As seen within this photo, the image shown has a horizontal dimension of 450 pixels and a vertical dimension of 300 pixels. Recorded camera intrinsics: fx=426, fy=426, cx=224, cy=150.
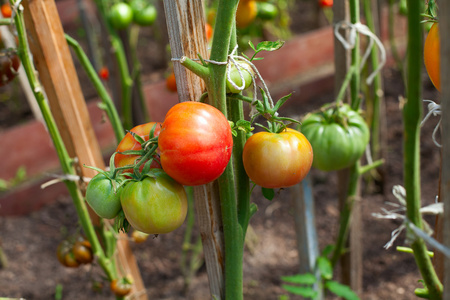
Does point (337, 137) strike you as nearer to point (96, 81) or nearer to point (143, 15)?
point (96, 81)

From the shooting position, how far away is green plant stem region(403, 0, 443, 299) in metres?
0.53

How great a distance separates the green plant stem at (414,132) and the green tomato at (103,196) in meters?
0.45

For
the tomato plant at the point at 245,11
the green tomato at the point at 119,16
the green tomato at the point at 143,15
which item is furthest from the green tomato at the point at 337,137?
the green tomato at the point at 143,15

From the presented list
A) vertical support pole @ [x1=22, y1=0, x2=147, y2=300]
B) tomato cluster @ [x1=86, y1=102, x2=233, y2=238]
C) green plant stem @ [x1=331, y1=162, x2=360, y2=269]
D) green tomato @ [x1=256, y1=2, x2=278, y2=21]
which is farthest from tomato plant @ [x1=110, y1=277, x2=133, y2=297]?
green tomato @ [x1=256, y1=2, x2=278, y2=21]

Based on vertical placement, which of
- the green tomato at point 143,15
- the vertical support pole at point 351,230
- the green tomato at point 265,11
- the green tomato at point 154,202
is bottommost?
the vertical support pole at point 351,230

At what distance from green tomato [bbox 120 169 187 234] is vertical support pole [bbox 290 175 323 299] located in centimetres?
70


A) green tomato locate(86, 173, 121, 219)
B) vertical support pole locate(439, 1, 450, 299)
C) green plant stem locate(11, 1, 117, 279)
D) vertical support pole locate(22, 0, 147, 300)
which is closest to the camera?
vertical support pole locate(439, 1, 450, 299)

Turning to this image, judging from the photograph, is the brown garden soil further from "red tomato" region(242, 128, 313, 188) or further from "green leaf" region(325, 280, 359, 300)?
"red tomato" region(242, 128, 313, 188)

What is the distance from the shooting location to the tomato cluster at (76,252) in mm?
1129

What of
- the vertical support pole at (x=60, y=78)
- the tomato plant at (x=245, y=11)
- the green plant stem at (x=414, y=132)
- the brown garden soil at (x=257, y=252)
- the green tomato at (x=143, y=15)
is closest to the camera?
the green plant stem at (x=414, y=132)

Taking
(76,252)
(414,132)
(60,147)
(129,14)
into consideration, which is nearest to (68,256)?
(76,252)

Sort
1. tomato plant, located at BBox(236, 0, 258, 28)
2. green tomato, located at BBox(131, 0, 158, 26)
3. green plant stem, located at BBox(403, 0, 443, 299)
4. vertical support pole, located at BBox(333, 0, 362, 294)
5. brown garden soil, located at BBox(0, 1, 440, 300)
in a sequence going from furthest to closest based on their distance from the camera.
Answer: green tomato, located at BBox(131, 0, 158, 26) < tomato plant, located at BBox(236, 0, 258, 28) < brown garden soil, located at BBox(0, 1, 440, 300) < vertical support pole, located at BBox(333, 0, 362, 294) < green plant stem, located at BBox(403, 0, 443, 299)

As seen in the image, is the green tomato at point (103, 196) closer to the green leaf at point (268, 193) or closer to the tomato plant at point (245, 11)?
the green leaf at point (268, 193)

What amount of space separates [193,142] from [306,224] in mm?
831
